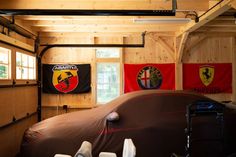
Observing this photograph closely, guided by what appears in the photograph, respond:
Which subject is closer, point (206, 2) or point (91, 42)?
point (206, 2)

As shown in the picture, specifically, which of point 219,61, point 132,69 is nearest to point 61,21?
point 132,69

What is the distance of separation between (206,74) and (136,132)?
440 centimetres

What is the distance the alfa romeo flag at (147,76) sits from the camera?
7539 millimetres

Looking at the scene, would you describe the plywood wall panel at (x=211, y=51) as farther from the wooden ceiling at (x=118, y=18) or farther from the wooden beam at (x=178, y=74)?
the wooden ceiling at (x=118, y=18)

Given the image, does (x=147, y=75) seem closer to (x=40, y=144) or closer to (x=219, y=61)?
(x=219, y=61)

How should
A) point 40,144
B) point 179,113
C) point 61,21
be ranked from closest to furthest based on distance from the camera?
point 40,144 < point 179,113 < point 61,21

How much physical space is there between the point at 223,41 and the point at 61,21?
492cm

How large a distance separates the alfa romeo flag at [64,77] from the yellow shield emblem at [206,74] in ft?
Result: 11.2

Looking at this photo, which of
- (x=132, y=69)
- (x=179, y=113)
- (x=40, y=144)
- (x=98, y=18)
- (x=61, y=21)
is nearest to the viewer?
(x=40, y=144)

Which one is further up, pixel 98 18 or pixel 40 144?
pixel 98 18

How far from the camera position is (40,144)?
4.03m

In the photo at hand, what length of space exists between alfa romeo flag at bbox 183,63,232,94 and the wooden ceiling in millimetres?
1200

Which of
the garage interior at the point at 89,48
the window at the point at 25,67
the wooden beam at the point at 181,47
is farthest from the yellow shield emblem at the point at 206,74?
the window at the point at 25,67

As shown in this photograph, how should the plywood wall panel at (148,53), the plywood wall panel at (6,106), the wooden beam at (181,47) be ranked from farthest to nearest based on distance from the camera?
the plywood wall panel at (148,53)
the wooden beam at (181,47)
the plywood wall panel at (6,106)
